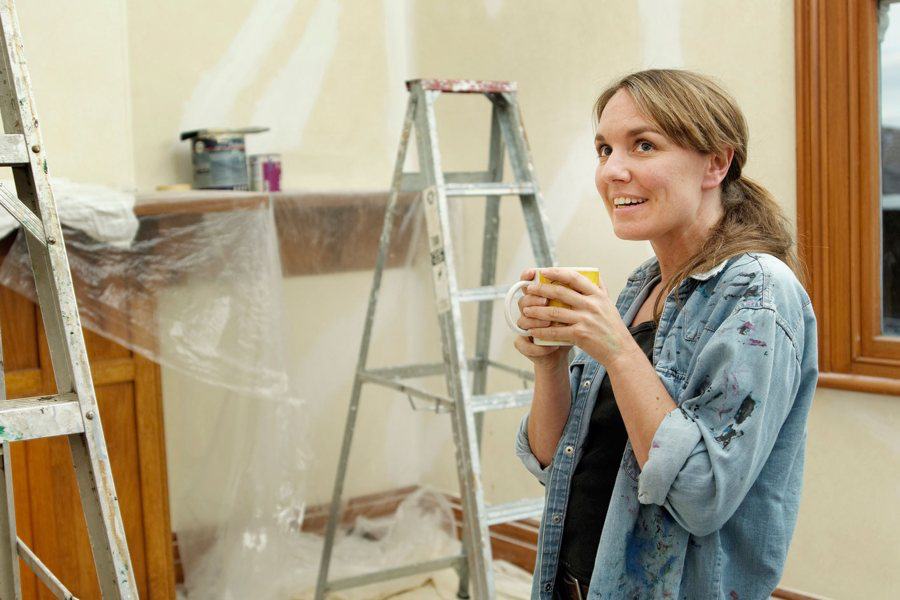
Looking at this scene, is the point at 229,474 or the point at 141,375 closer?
the point at 141,375

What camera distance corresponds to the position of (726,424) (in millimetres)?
978

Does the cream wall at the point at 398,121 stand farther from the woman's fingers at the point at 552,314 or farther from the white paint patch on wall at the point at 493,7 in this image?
the woman's fingers at the point at 552,314

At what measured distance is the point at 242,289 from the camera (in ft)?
8.38

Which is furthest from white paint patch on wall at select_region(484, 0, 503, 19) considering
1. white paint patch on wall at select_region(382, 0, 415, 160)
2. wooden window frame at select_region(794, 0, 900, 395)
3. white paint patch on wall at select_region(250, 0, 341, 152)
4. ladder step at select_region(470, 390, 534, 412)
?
ladder step at select_region(470, 390, 534, 412)

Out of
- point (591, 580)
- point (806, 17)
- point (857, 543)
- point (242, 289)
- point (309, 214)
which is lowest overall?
point (857, 543)

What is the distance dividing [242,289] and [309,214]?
1.67 ft

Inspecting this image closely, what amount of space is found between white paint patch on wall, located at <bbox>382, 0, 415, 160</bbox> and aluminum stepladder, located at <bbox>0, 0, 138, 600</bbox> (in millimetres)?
2172

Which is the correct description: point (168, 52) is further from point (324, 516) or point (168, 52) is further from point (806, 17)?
point (806, 17)

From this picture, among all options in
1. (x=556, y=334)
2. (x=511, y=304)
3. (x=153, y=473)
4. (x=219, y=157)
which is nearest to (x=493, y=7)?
(x=219, y=157)

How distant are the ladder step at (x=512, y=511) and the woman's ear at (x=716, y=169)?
1.22 metres

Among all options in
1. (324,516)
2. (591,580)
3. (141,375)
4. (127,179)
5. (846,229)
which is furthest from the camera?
(324,516)

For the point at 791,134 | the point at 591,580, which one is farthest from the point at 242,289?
the point at 591,580

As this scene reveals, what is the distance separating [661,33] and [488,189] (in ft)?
2.26

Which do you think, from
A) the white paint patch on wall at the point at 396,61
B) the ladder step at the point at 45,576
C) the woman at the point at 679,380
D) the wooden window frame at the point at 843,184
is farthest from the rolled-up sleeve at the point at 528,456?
the white paint patch on wall at the point at 396,61
